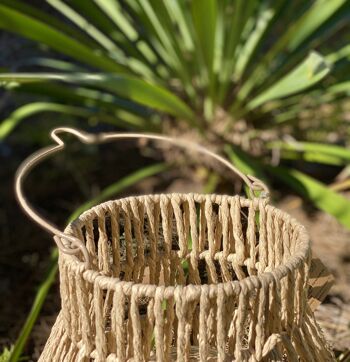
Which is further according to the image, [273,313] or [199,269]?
[199,269]

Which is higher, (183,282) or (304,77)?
(304,77)

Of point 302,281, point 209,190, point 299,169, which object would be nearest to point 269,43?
point 299,169

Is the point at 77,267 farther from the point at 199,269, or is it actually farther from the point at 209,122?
the point at 209,122

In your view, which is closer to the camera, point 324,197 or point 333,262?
point 324,197

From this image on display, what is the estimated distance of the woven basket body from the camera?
62cm

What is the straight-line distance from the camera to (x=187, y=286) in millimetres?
612

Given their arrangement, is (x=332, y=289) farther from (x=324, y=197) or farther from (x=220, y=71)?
(x=220, y=71)

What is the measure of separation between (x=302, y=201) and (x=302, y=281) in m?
1.19

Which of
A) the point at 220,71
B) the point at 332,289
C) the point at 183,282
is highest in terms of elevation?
the point at 220,71

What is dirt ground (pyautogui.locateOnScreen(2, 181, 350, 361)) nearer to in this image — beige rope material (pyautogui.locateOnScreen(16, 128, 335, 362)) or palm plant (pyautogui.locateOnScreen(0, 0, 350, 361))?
palm plant (pyautogui.locateOnScreen(0, 0, 350, 361))

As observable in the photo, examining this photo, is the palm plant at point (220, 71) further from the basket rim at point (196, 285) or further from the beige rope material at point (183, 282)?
the basket rim at point (196, 285)

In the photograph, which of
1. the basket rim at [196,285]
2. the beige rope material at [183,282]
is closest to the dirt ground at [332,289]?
the beige rope material at [183,282]

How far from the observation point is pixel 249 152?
1760 millimetres

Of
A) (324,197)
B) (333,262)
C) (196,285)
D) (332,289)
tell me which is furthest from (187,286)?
(333,262)
